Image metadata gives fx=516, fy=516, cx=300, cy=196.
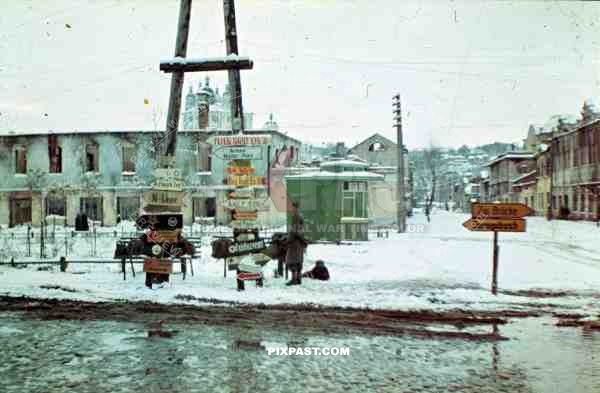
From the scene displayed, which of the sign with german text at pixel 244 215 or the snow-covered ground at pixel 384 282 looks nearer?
the snow-covered ground at pixel 384 282

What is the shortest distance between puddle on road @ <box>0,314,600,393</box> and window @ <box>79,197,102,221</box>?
92.2 feet

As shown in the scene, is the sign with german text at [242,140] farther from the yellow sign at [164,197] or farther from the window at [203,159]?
the window at [203,159]

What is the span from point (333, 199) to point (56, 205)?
69.4 ft

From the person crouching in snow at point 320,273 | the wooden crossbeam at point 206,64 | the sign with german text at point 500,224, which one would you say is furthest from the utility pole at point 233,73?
the sign with german text at point 500,224

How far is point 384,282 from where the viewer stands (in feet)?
39.4

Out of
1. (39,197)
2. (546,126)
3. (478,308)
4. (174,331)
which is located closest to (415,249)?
(478,308)

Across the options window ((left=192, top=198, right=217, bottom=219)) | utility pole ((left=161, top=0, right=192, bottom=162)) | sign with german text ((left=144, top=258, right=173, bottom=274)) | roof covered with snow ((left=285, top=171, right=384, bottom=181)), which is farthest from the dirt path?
window ((left=192, top=198, right=217, bottom=219))

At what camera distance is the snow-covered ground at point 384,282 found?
33.3 ft

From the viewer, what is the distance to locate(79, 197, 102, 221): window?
114 ft

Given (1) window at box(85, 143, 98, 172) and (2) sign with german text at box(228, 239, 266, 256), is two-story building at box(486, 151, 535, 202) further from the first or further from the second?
(2) sign with german text at box(228, 239, 266, 256)

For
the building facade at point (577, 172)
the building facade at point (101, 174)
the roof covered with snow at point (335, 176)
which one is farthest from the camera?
the building facade at point (101, 174)

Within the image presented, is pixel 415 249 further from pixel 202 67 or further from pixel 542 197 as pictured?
pixel 542 197

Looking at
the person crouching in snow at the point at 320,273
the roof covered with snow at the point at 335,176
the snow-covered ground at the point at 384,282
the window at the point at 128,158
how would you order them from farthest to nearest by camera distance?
the window at the point at 128,158 < the roof covered with snow at the point at 335,176 < the person crouching in snow at the point at 320,273 < the snow-covered ground at the point at 384,282

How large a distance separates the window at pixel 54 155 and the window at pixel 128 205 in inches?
181
